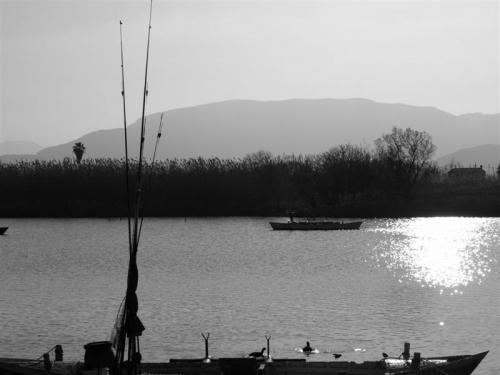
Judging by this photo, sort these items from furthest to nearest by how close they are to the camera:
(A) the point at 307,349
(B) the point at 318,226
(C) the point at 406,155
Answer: (C) the point at 406,155 < (B) the point at 318,226 < (A) the point at 307,349

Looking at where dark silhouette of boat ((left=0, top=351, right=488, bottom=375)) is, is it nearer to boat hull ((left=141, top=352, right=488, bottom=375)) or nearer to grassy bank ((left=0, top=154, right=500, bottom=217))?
boat hull ((left=141, top=352, right=488, bottom=375))

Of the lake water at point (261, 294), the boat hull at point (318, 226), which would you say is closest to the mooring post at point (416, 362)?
the lake water at point (261, 294)

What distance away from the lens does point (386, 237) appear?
105375 millimetres

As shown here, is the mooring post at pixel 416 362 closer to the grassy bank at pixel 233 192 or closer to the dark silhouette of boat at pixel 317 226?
the dark silhouette of boat at pixel 317 226

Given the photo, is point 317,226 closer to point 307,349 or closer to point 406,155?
point 406,155

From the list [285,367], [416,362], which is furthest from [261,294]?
[416,362]

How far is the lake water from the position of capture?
121ft

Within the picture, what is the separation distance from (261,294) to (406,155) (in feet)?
359

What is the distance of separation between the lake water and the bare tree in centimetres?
4131

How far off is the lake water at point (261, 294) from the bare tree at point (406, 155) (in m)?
41.3

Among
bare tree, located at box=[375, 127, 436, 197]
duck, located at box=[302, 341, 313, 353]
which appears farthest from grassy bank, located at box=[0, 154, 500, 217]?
duck, located at box=[302, 341, 313, 353]

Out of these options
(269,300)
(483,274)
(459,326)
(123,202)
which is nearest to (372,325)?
(459,326)

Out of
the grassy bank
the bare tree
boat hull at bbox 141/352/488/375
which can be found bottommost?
boat hull at bbox 141/352/488/375

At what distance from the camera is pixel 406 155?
15725cm
